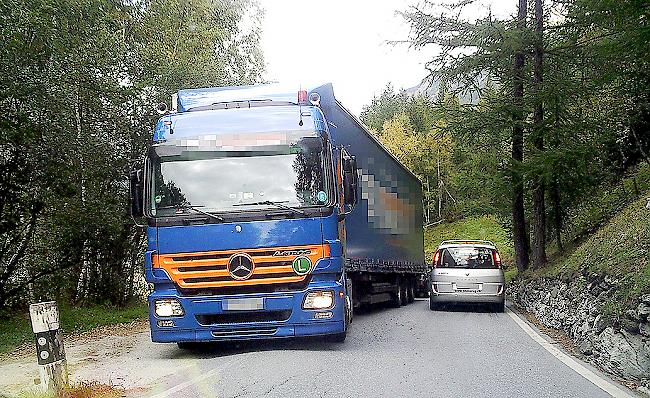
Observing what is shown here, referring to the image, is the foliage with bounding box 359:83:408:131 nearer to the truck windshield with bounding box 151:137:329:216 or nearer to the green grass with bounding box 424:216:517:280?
the green grass with bounding box 424:216:517:280

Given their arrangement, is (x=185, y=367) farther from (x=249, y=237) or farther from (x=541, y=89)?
(x=541, y=89)

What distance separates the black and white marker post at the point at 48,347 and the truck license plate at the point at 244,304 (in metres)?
2.38

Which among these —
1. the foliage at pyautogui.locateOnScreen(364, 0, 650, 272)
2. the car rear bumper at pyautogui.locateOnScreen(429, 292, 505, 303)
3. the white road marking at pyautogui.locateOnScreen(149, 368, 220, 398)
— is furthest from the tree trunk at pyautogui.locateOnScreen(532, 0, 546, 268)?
the white road marking at pyautogui.locateOnScreen(149, 368, 220, 398)

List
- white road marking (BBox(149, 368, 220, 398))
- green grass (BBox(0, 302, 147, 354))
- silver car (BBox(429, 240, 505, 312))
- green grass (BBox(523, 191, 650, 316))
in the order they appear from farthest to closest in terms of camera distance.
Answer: silver car (BBox(429, 240, 505, 312)) → green grass (BBox(0, 302, 147, 354)) → green grass (BBox(523, 191, 650, 316)) → white road marking (BBox(149, 368, 220, 398))

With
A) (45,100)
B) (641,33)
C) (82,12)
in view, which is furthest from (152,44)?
(641,33)

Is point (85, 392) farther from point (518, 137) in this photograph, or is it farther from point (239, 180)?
point (518, 137)

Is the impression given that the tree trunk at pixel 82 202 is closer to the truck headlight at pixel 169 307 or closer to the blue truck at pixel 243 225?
the blue truck at pixel 243 225

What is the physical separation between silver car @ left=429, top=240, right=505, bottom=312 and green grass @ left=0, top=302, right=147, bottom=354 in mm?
6937

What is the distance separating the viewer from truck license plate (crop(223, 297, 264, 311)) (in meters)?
8.91

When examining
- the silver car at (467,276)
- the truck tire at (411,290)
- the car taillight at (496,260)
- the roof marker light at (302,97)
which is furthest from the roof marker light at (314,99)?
the truck tire at (411,290)

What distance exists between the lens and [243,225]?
29.1 feet

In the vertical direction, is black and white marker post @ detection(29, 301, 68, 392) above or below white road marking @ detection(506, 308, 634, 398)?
above

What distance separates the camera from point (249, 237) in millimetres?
8836

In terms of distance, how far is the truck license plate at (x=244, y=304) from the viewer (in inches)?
351
